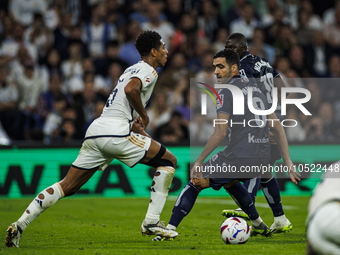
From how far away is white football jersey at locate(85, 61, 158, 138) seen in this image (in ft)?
19.1

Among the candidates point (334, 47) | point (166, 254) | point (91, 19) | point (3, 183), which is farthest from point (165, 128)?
point (166, 254)

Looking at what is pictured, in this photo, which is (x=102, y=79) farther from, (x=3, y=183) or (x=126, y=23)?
(x=3, y=183)

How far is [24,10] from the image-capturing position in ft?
50.0

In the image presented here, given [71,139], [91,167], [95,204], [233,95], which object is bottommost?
[95,204]

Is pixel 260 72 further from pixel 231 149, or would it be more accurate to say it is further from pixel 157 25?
pixel 157 25

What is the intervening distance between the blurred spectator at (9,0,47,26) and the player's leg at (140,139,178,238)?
10.7 metres

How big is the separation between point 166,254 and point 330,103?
30.1 feet

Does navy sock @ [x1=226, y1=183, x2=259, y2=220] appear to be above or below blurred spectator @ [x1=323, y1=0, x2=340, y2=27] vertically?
below

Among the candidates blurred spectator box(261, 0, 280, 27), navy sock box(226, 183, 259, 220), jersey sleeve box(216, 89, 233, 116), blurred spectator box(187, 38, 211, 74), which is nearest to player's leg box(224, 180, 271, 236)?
navy sock box(226, 183, 259, 220)

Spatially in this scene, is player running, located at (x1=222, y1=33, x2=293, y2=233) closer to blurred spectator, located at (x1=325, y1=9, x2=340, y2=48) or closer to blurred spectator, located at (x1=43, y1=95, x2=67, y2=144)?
blurred spectator, located at (x1=43, y1=95, x2=67, y2=144)

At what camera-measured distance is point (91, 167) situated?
5887 millimetres

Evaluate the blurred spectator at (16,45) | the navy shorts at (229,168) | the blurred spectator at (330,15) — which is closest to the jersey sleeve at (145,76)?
the navy shorts at (229,168)

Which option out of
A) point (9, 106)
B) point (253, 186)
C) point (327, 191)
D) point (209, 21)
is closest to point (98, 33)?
point (209, 21)

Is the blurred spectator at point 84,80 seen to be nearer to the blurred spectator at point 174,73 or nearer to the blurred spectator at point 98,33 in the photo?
the blurred spectator at point 98,33
